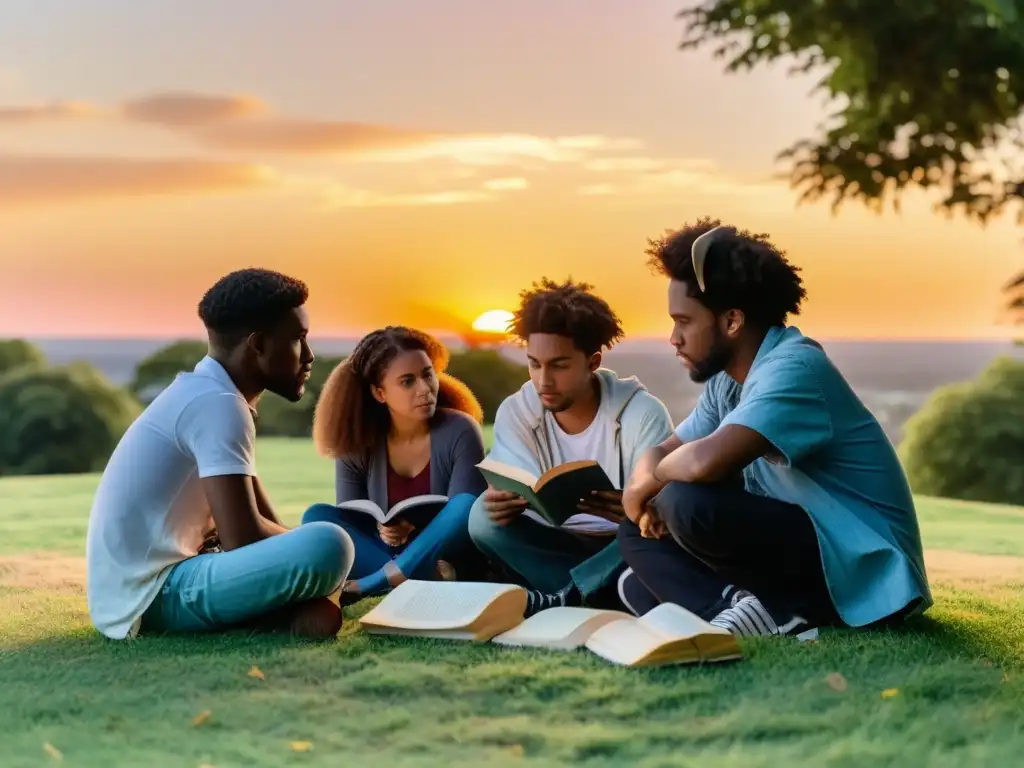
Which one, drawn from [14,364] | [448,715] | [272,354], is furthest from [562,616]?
[14,364]

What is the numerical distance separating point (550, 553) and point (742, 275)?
1.09m

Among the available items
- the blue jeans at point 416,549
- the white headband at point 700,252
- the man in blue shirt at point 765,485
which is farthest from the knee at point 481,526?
the white headband at point 700,252

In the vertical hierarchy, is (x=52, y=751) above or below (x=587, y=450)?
below

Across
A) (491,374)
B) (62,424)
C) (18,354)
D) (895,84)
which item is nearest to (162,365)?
(62,424)

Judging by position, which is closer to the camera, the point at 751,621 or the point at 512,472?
the point at 751,621

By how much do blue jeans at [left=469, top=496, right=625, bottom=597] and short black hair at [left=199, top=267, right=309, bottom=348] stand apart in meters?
0.90

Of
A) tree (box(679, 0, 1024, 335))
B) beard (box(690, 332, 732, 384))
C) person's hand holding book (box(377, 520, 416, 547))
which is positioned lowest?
person's hand holding book (box(377, 520, 416, 547))

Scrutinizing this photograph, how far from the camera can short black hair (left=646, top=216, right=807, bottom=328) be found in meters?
3.58

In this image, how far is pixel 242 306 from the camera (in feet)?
12.0

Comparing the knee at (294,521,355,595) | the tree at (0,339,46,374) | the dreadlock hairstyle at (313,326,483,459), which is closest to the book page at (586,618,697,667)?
the knee at (294,521,355,595)

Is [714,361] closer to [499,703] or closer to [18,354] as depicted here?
[499,703]

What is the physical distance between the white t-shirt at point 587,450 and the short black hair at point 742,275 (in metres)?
0.62

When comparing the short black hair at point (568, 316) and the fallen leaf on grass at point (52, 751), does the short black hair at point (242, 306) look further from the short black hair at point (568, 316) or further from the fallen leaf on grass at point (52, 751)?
the fallen leaf on grass at point (52, 751)

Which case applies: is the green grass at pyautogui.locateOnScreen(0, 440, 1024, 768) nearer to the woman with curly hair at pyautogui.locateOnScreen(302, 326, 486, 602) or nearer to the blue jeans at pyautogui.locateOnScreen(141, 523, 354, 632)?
the blue jeans at pyautogui.locateOnScreen(141, 523, 354, 632)
